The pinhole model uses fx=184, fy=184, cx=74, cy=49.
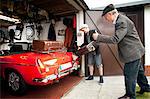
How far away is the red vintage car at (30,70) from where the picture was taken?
4.02 metres

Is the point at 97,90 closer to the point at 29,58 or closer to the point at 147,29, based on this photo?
the point at 29,58

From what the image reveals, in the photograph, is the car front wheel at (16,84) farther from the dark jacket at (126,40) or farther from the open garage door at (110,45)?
the open garage door at (110,45)

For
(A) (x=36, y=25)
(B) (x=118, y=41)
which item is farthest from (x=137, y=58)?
(A) (x=36, y=25)

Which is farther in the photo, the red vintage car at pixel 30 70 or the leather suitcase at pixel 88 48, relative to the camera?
the leather suitcase at pixel 88 48

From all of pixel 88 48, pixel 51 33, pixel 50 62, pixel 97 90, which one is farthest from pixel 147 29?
pixel 50 62

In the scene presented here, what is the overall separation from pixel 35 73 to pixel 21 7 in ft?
10.1

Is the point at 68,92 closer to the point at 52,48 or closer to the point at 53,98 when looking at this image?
the point at 53,98

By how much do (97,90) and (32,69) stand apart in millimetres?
1793

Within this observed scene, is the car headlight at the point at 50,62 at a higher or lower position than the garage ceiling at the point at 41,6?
lower

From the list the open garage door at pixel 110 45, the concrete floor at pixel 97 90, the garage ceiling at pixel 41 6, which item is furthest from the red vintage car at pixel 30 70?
the open garage door at pixel 110 45

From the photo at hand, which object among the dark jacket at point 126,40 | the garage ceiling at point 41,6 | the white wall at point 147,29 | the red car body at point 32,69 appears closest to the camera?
the dark jacket at point 126,40

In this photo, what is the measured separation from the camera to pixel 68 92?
15.2ft

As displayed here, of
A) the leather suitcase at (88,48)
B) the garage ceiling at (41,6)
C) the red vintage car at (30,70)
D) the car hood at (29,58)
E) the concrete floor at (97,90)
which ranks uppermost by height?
the garage ceiling at (41,6)

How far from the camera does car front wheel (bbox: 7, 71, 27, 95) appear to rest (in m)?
4.34
